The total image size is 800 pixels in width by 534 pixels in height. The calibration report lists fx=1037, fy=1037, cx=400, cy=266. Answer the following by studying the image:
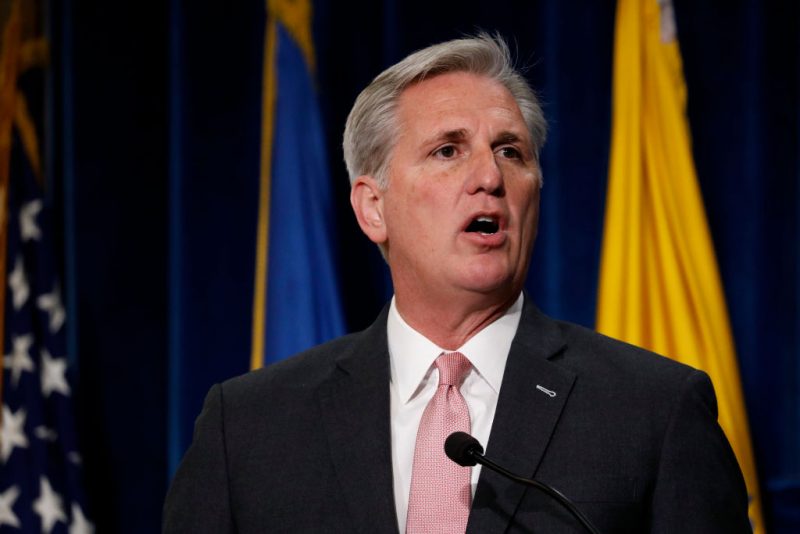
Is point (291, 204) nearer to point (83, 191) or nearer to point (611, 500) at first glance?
point (83, 191)

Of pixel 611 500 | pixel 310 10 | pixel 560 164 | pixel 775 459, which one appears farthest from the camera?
pixel 310 10

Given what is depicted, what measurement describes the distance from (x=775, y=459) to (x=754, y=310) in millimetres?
380

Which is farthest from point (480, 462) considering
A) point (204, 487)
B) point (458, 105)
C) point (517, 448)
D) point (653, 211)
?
point (653, 211)

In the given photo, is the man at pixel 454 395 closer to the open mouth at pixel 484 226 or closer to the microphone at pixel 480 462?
the open mouth at pixel 484 226

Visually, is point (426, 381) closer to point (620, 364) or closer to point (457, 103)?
point (620, 364)

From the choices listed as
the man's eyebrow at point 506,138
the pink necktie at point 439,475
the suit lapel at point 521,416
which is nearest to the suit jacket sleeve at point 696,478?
the suit lapel at point 521,416

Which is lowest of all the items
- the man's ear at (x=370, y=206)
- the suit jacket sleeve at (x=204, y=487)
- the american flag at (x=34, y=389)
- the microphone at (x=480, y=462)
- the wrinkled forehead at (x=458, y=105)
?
the american flag at (x=34, y=389)

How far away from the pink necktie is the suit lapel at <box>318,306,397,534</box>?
4 cm

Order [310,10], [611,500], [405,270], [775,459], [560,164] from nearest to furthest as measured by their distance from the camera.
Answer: [611,500] → [405,270] → [775,459] → [560,164] → [310,10]

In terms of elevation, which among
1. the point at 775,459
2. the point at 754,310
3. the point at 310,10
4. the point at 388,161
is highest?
the point at 310,10

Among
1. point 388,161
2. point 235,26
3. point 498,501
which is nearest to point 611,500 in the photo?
point 498,501

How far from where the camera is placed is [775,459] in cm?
262

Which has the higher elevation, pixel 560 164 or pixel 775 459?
pixel 560 164

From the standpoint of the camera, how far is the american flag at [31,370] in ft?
10.2
